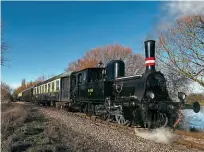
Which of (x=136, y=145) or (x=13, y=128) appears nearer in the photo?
(x=136, y=145)

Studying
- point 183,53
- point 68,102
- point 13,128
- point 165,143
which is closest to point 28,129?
point 13,128

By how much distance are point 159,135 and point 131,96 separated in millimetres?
2567

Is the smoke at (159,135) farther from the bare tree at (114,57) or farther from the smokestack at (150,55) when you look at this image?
the bare tree at (114,57)

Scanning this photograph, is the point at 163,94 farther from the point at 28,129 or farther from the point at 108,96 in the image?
the point at 28,129

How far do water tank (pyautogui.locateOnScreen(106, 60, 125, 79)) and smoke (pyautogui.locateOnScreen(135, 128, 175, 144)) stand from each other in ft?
14.5

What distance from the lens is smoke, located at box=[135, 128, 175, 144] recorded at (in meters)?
9.13

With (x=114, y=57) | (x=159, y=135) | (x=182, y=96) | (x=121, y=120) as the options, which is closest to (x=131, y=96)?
(x=121, y=120)

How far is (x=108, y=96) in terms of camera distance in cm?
1337

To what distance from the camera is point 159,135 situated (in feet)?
31.6

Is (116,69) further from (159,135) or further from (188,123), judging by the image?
(188,123)

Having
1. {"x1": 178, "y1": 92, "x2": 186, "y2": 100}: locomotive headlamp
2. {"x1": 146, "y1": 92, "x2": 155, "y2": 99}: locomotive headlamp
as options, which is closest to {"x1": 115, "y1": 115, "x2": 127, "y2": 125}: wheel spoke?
{"x1": 146, "y1": 92, "x2": 155, "y2": 99}: locomotive headlamp

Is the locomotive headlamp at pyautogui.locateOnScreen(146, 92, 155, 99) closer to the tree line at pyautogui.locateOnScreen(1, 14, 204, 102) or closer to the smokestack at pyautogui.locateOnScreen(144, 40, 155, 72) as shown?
the smokestack at pyautogui.locateOnScreen(144, 40, 155, 72)

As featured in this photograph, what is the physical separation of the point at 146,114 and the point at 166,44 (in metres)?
12.6

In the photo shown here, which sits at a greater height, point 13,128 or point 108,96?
point 108,96
